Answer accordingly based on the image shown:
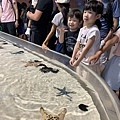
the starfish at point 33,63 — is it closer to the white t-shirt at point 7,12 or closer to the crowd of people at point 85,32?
the crowd of people at point 85,32

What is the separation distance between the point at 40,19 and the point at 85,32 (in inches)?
47.9

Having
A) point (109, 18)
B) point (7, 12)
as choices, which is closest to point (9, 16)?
point (7, 12)

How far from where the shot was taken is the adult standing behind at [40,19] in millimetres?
3750

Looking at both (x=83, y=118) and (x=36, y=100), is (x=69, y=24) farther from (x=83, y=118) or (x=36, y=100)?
(x=83, y=118)

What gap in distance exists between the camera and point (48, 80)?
277 centimetres

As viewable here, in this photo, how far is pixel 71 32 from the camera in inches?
129

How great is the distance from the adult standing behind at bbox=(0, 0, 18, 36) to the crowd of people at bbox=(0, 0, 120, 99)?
126 centimetres

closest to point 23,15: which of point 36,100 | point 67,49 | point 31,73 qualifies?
point 67,49

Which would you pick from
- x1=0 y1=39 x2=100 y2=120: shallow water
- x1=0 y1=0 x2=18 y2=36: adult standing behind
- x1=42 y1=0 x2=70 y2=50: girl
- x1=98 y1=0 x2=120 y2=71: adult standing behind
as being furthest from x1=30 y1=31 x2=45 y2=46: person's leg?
x1=0 y1=0 x2=18 y2=36: adult standing behind

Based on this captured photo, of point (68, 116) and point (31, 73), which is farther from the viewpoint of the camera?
point (31, 73)

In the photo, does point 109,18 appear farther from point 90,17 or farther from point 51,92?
point 51,92

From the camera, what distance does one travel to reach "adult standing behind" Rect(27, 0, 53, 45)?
375 cm

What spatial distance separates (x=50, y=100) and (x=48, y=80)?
474 millimetres

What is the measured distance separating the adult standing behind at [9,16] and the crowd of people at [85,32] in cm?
126
